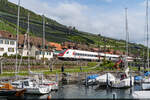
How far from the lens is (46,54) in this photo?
80375 mm

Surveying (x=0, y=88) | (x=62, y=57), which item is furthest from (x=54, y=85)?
(x=62, y=57)

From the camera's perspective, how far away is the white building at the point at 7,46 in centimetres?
6700

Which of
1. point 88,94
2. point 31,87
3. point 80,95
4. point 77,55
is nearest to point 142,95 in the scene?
point 88,94

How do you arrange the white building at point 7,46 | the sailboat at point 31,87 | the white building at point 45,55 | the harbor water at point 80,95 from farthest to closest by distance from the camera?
the white building at point 45,55
the white building at point 7,46
the sailboat at point 31,87
the harbor water at point 80,95

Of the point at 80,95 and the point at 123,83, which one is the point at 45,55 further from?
the point at 80,95

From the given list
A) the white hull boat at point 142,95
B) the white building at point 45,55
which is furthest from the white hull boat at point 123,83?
the white building at point 45,55

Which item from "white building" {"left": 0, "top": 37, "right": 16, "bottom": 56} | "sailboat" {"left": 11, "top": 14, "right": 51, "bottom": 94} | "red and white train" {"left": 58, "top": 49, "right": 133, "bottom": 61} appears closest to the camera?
"sailboat" {"left": 11, "top": 14, "right": 51, "bottom": 94}

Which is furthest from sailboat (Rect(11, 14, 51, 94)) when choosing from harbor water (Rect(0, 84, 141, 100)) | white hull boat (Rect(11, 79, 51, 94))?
harbor water (Rect(0, 84, 141, 100))

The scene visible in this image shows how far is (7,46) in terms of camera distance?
6856cm

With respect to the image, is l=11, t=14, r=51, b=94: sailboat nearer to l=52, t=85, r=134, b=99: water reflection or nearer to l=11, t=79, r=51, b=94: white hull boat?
l=11, t=79, r=51, b=94: white hull boat

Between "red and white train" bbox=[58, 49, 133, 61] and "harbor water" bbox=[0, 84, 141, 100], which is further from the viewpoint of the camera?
"red and white train" bbox=[58, 49, 133, 61]

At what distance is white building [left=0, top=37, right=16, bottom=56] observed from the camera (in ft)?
220

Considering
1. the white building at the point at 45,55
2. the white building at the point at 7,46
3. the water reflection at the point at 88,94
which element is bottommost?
the water reflection at the point at 88,94

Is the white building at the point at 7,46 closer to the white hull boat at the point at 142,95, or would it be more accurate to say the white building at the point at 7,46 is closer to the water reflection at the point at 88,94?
the water reflection at the point at 88,94
